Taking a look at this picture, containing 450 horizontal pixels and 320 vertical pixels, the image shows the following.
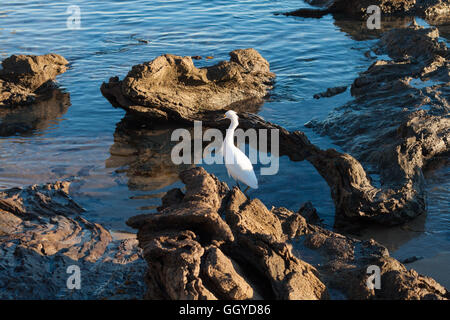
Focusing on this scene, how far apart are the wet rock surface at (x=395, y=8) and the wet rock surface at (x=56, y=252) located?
14.1m

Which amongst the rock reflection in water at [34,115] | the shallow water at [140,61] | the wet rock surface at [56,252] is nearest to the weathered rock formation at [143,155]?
the shallow water at [140,61]

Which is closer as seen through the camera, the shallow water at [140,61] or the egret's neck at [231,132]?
the shallow water at [140,61]

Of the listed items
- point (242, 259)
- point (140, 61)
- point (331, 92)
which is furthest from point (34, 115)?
point (242, 259)

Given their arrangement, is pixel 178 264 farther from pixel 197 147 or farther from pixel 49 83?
pixel 49 83

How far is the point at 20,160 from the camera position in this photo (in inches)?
332

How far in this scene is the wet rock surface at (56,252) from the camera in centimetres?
473

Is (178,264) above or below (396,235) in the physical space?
above

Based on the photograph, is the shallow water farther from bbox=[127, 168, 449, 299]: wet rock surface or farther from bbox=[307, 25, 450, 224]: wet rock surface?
bbox=[127, 168, 449, 299]: wet rock surface

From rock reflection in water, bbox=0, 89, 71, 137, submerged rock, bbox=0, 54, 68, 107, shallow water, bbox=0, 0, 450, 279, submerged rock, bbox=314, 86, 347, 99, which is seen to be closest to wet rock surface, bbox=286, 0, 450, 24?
shallow water, bbox=0, 0, 450, 279

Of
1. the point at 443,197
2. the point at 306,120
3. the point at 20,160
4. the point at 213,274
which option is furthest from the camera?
the point at 306,120

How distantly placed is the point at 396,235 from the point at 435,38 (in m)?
7.42

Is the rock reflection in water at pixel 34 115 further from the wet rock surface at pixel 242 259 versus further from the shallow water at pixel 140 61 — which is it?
the wet rock surface at pixel 242 259

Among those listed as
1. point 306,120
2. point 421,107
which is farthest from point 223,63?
point 421,107

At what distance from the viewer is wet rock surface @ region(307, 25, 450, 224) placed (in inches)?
255
